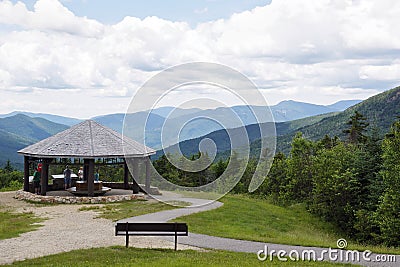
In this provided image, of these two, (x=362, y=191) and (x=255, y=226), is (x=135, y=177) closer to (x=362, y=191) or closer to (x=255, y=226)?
(x=255, y=226)

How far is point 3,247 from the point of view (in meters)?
13.4

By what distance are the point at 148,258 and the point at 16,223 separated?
826 cm

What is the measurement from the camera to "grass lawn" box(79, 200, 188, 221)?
20.0m

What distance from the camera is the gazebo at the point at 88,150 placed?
25219mm

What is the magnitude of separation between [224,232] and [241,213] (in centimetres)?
608

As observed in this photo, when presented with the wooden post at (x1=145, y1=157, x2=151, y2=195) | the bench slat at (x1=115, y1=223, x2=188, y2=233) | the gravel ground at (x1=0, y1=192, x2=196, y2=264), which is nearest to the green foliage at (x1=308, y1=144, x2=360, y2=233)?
the wooden post at (x1=145, y1=157, x2=151, y2=195)

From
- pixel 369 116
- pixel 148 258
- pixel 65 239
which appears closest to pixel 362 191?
pixel 65 239

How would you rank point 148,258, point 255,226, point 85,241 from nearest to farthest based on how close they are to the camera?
point 148,258 → point 85,241 → point 255,226

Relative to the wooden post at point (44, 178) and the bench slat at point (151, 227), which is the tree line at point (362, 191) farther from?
the bench slat at point (151, 227)

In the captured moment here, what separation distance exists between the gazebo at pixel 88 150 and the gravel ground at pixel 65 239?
5.13 metres

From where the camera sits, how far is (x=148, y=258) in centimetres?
1193

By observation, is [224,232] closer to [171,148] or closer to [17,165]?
[171,148]

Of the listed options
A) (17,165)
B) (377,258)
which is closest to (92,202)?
(377,258)

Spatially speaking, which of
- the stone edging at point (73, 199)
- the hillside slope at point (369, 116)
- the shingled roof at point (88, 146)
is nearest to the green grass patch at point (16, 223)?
the stone edging at point (73, 199)
